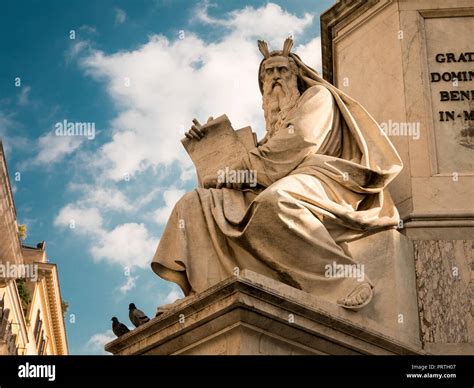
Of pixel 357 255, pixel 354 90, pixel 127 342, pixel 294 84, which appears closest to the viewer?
pixel 127 342

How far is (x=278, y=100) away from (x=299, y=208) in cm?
224

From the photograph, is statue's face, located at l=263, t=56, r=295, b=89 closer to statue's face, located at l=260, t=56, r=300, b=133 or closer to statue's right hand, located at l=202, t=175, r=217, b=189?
statue's face, located at l=260, t=56, r=300, b=133

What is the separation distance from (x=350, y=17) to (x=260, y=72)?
67.2 inches

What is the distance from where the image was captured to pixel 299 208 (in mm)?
8750

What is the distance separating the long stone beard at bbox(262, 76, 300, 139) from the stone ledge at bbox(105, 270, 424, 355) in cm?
290

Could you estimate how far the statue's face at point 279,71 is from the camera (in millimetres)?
10695

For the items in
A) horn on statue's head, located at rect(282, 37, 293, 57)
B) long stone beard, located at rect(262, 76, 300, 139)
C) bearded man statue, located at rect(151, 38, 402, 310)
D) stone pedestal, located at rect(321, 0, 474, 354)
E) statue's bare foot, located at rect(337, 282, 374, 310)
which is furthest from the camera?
horn on statue's head, located at rect(282, 37, 293, 57)

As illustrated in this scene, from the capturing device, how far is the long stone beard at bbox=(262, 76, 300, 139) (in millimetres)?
10547

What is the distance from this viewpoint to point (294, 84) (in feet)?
35.1

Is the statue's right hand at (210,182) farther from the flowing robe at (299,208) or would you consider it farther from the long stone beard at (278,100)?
the long stone beard at (278,100)

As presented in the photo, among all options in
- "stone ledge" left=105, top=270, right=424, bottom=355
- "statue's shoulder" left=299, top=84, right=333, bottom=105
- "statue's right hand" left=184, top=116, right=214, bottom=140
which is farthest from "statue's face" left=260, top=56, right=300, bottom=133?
"stone ledge" left=105, top=270, right=424, bottom=355
